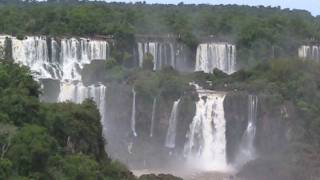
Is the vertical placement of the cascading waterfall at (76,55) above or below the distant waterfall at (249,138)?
above

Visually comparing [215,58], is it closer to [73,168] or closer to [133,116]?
[133,116]

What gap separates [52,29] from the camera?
Answer: 195 feet

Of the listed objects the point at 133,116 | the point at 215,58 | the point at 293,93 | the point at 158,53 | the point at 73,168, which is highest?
the point at 158,53

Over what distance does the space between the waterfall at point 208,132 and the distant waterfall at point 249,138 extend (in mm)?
950

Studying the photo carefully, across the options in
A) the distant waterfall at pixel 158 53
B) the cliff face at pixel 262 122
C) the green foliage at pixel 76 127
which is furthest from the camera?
the distant waterfall at pixel 158 53

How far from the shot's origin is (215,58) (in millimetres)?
59812

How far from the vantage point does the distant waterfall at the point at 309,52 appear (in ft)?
198

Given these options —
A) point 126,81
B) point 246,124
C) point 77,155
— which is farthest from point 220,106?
point 77,155

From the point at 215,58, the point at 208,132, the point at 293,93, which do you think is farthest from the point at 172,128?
the point at 215,58

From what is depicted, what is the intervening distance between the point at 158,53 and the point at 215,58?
3.99 meters

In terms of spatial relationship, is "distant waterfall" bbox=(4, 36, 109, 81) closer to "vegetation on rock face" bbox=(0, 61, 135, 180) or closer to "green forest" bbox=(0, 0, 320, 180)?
"green forest" bbox=(0, 0, 320, 180)

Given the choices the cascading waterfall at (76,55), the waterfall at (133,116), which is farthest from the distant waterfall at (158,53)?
the waterfall at (133,116)

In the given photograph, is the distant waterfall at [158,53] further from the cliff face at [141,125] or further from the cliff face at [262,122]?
the cliff face at [262,122]

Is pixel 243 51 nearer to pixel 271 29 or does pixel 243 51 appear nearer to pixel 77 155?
pixel 271 29
